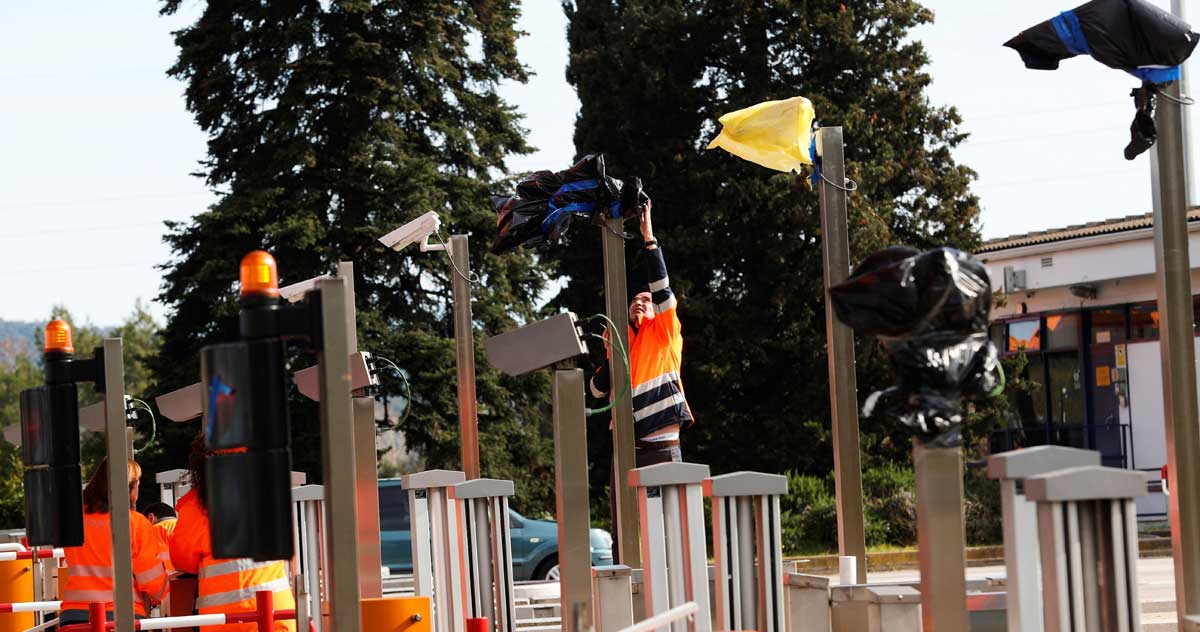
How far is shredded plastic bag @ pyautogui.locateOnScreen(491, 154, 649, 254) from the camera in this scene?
9953 millimetres

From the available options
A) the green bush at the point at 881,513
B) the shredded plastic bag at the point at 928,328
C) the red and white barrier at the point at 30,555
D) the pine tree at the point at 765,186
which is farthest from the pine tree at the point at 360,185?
the shredded plastic bag at the point at 928,328

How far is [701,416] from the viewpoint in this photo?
27641 mm

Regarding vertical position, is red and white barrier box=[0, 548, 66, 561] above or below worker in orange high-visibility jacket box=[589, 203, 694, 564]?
below

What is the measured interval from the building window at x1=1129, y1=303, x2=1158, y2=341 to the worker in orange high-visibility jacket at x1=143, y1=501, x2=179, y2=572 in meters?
20.5

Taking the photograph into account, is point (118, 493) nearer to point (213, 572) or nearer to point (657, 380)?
point (213, 572)

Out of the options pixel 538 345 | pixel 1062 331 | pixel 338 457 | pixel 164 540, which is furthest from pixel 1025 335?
pixel 338 457

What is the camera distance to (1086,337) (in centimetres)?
2784

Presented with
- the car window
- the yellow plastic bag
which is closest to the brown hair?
the yellow plastic bag

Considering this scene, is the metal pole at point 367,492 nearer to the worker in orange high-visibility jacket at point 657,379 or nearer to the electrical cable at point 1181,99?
the worker in orange high-visibility jacket at point 657,379

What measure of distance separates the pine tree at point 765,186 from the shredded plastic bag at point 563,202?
16.3 metres

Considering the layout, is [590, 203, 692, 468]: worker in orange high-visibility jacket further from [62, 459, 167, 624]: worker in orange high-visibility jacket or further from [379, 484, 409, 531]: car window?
[379, 484, 409, 531]: car window

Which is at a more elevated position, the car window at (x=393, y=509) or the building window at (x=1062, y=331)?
the building window at (x=1062, y=331)

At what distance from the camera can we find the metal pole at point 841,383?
872cm

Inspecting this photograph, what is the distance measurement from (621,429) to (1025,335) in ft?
69.0
